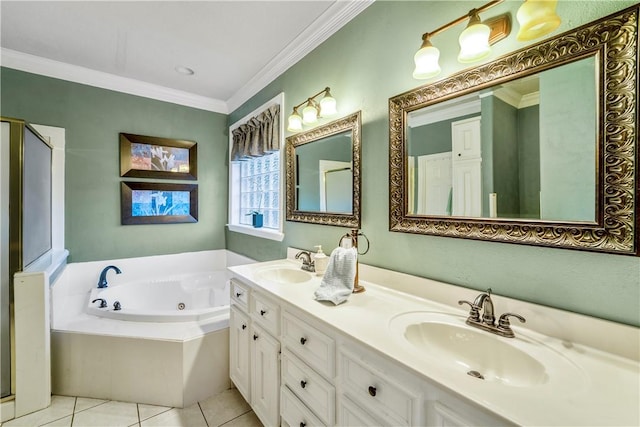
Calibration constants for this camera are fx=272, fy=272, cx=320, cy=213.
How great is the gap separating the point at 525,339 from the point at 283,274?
137 cm

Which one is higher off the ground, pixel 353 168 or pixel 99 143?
pixel 99 143

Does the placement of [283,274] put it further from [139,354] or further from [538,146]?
[538,146]

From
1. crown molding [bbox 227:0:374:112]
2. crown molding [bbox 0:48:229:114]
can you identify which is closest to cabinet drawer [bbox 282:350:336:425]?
crown molding [bbox 227:0:374:112]

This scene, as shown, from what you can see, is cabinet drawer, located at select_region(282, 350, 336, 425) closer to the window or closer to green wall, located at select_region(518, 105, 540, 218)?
green wall, located at select_region(518, 105, 540, 218)

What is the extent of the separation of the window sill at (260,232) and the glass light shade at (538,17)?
1917 millimetres

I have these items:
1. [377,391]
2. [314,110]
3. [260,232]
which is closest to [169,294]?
[260,232]

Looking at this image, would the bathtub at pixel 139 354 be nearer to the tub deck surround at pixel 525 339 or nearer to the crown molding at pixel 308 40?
the tub deck surround at pixel 525 339

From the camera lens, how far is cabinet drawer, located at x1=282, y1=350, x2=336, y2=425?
1.05m

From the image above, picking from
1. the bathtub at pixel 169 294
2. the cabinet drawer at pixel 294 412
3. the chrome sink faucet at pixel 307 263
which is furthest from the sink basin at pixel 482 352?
the bathtub at pixel 169 294

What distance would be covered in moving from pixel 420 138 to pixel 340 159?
58 centimetres

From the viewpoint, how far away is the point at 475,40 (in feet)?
3.21

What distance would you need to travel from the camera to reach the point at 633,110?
774 millimetres

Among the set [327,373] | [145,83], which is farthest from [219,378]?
[145,83]

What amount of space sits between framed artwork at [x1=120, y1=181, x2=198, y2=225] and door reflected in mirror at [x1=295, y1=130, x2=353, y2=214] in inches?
64.1
